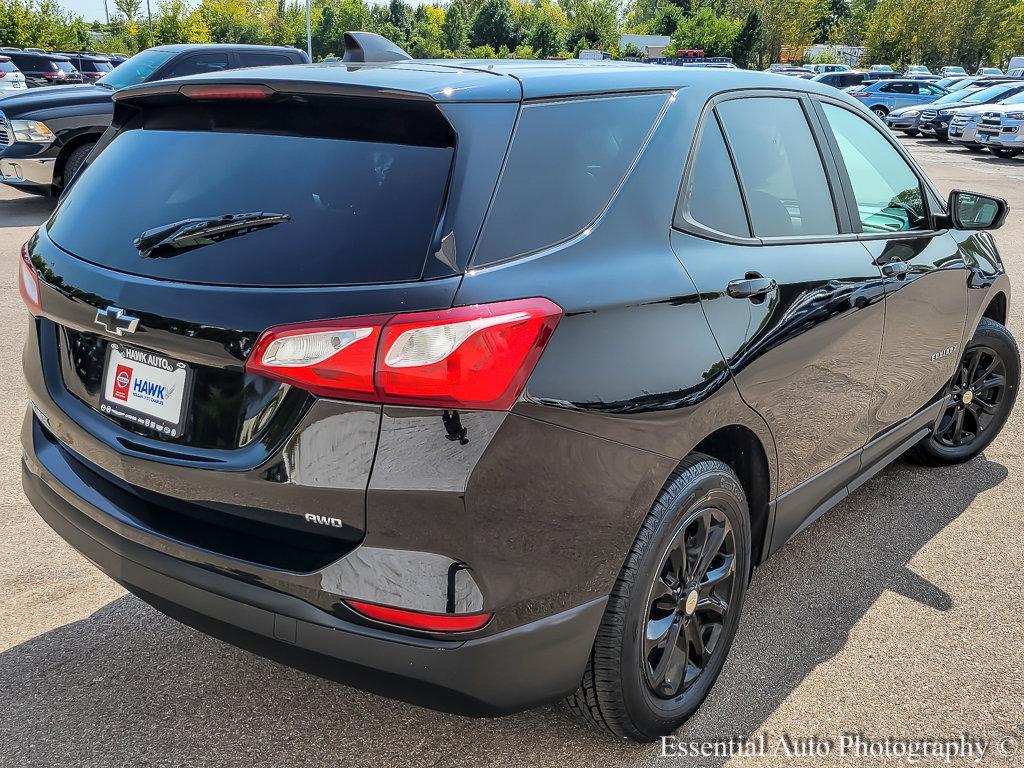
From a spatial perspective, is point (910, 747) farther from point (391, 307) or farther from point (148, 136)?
point (148, 136)

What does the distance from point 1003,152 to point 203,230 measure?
26.8m

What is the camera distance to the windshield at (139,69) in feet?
37.1

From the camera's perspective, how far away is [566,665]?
2.18 meters

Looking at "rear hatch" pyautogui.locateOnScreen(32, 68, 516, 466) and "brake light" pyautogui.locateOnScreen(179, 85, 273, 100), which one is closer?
"rear hatch" pyautogui.locateOnScreen(32, 68, 516, 466)

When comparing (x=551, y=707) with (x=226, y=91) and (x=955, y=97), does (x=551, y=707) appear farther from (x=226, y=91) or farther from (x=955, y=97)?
(x=955, y=97)

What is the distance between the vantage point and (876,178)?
3707mm

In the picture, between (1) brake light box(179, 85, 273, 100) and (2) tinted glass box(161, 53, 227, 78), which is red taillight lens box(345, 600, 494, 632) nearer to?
(1) brake light box(179, 85, 273, 100)

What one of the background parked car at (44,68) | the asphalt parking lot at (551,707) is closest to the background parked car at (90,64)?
the background parked car at (44,68)

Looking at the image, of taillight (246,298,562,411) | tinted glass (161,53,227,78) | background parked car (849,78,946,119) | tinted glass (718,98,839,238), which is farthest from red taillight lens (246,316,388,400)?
background parked car (849,78,946,119)

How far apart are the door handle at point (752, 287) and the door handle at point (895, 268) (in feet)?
2.76

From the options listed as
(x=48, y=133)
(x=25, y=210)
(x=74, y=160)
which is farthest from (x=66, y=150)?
(x=25, y=210)

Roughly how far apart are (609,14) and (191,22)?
5773cm

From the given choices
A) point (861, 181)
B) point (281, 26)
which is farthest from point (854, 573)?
point (281, 26)

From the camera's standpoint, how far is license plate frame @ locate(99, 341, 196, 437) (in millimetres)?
2111
